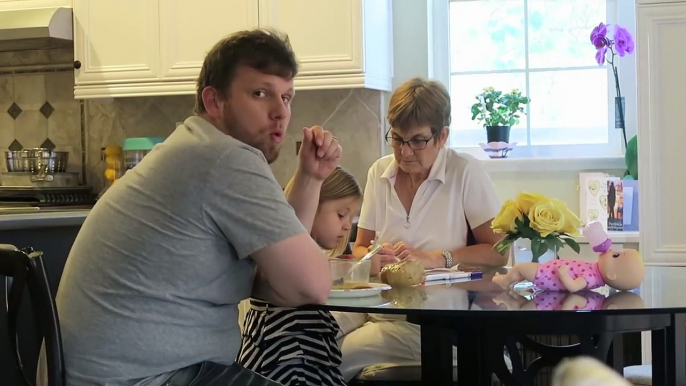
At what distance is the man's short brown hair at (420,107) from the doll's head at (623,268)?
0.84 metres

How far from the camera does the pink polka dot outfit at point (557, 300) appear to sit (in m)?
1.67

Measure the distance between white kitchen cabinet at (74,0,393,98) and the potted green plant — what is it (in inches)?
17.4

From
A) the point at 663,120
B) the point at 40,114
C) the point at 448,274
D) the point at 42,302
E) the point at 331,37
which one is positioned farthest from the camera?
the point at 40,114

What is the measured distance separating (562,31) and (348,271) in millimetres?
2396

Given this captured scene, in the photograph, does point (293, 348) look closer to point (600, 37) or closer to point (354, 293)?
point (354, 293)

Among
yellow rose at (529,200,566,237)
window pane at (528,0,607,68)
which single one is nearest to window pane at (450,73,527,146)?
window pane at (528,0,607,68)

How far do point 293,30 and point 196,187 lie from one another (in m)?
2.22

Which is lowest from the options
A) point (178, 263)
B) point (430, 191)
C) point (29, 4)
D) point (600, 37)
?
point (178, 263)

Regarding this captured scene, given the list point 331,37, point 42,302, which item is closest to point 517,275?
point 42,302

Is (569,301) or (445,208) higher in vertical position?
(445,208)

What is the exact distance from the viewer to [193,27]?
3.85 metres

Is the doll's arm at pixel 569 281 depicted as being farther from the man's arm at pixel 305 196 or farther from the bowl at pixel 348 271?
the man's arm at pixel 305 196

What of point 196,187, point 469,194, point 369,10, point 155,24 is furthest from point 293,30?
point 196,187

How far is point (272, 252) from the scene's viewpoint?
1.62 metres
